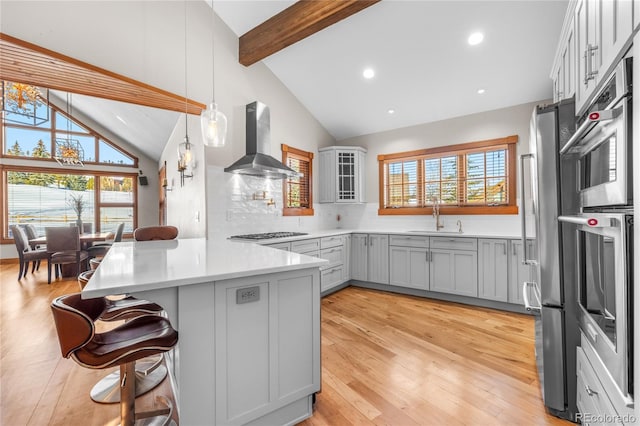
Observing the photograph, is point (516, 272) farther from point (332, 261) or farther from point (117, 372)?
point (117, 372)

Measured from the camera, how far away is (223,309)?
140cm

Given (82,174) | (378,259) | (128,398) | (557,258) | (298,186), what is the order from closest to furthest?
(128,398) → (557,258) → (378,259) → (298,186) → (82,174)

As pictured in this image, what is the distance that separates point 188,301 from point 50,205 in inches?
355

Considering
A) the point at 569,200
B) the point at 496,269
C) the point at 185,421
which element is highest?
the point at 569,200

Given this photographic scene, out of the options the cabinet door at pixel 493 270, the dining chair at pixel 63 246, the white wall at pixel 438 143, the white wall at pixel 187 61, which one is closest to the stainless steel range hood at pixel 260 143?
the white wall at pixel 187 61

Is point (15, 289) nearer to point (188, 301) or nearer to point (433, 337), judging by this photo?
point (188, 301)

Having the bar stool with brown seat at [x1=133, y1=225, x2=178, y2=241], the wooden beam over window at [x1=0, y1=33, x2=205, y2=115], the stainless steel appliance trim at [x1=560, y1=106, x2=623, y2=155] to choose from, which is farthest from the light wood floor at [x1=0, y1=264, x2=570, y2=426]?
the wooden beam over window at [x1=0, y1=33, x2=205, y2=115]

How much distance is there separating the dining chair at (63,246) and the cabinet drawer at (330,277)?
4394mm

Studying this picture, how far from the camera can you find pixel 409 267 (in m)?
3.98

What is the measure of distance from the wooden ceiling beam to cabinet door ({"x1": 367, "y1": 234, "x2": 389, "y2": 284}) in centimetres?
276

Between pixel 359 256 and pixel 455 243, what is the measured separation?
139cm

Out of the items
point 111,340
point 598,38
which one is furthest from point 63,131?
point 598,38

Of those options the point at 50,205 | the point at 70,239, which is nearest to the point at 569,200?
the point at 70,239

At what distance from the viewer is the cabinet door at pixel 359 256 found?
4.37 metres
